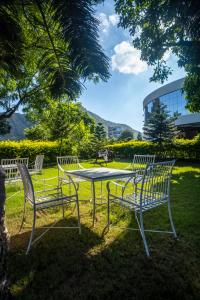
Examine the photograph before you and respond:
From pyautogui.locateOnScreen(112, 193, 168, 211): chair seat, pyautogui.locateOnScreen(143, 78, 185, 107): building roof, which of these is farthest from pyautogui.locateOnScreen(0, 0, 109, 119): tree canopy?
pyautogui.locateOnScreen(143, 78, 185, 107): building roof

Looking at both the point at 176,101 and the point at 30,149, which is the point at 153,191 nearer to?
the point at 30,149

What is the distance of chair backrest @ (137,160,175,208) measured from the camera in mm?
2359

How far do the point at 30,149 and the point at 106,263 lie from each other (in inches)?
388

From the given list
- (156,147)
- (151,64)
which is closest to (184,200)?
(151,64)

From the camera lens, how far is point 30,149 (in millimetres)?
10836

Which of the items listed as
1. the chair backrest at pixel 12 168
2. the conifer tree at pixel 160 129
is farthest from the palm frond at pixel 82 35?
the conifer tree at pixel 160 129

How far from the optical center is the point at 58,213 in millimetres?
3502

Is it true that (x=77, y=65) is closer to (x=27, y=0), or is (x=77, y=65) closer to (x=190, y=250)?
(x=27, y=0)

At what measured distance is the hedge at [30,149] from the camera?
9953 millimetres

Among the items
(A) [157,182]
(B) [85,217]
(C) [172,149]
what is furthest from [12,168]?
(C) [172,149]

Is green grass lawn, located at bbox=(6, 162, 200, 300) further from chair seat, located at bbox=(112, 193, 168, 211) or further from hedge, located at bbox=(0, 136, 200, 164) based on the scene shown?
hedge, located at bbox=(0, 136, 200, 164)

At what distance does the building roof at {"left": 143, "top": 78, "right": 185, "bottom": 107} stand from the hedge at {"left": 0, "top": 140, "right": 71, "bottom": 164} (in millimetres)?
23559

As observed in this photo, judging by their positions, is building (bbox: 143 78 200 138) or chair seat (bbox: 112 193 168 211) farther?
building (bbox: 143 78 200 138)

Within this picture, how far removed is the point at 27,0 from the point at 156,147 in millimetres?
12325
